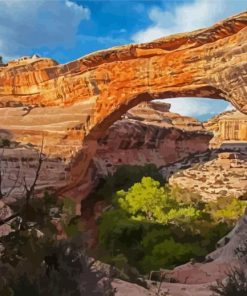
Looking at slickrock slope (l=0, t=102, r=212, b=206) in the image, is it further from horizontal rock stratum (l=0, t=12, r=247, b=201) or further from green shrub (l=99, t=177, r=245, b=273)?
green shrub (l=99, t=177, r=245, b=273)

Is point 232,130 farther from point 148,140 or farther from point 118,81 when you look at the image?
point 118,81

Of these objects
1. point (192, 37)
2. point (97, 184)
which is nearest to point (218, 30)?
point (192, 37)

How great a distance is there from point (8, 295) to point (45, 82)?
18762mm

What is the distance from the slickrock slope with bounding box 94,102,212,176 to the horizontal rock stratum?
539cm

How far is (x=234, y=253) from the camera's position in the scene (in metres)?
10.6

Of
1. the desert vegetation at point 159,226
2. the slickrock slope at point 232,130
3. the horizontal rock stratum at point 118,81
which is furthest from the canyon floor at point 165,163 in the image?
the desert vegetation at point 159,226

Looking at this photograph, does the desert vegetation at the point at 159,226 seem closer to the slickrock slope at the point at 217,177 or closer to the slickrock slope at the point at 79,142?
the slickrock slope at the point at 217,177

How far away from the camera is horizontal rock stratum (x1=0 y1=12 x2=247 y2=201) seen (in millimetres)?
14953

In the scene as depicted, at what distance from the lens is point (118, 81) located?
1869 centimetres

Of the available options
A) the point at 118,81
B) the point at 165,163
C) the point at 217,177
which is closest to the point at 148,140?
the point at 165,163

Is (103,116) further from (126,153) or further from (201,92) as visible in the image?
(126,153)

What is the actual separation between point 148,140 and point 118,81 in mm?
11828

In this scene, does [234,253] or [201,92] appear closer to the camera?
[234,253]

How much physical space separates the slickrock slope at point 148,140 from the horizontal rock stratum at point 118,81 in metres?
5.39
